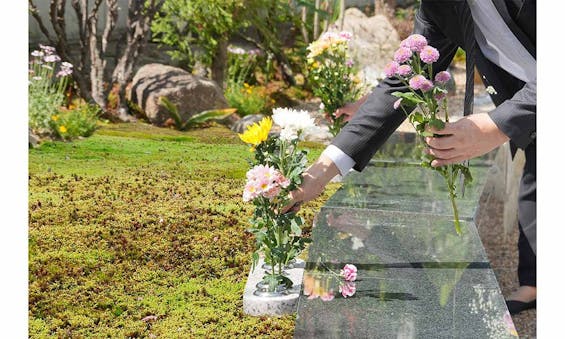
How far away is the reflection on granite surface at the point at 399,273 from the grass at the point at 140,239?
0.47 ft

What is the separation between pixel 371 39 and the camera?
7.22m

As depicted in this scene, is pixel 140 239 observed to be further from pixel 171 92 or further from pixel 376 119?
pixel 171 92

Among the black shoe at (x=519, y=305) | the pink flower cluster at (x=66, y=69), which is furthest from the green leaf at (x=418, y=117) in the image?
the pink flower cluster at (x=66, y=69)

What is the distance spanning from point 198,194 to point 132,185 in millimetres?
308

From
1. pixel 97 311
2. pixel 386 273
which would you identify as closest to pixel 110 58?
pixel 97 311

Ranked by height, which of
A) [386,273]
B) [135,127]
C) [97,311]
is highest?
[135,127]

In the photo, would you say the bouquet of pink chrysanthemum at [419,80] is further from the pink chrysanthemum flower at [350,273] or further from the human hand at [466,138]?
the pink chrysanthemum flower at [350,273]

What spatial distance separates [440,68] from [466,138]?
52 centimetres

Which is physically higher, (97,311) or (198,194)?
(198,194)

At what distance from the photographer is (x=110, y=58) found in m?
4.72

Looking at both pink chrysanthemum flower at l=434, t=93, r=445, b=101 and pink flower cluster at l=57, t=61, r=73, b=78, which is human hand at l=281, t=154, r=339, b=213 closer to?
pink chrysanthemum flower at l=434, t=93, r=445, b=101

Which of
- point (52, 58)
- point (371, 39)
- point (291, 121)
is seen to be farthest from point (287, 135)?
point (371, 39)

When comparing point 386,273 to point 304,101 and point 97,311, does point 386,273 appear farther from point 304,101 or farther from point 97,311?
point 304,101
